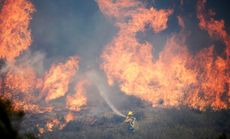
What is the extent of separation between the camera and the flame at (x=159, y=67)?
82.0m

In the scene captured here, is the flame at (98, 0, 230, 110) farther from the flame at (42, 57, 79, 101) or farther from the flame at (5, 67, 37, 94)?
the flame at (5, 67, 37, 94)

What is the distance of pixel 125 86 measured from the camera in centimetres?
8644

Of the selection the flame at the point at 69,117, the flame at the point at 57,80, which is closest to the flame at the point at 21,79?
the flame at the point at 57,80

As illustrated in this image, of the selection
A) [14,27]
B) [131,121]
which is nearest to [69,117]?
[131,121]

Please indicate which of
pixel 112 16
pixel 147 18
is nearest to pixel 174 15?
pixel 147 18

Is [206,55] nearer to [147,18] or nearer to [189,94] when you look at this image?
[189,94]

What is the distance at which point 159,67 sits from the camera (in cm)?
9062

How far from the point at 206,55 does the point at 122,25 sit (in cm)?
2927

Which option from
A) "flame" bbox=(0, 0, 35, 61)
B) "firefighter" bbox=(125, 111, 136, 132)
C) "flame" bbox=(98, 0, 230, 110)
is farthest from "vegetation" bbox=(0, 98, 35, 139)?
"flame" bbox=(98, 0, 230, 110)

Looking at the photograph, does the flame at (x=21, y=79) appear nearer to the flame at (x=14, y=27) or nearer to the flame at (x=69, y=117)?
the flame at (x=14, y=27)

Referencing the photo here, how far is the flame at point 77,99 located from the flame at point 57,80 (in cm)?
314

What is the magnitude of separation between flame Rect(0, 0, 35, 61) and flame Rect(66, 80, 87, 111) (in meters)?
20.6

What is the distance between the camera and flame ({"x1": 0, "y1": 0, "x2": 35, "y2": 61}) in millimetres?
70062

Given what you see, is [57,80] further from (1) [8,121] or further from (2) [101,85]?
(1) [8,121]
